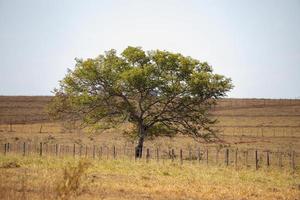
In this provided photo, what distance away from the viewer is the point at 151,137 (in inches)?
1427

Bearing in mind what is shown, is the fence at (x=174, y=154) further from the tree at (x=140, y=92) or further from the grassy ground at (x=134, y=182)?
the grassy ground at (x=134, y=182)

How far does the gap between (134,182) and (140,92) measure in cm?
1582

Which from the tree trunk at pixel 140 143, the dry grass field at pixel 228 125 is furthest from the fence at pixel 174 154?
the dry grass field at pixel 228 125

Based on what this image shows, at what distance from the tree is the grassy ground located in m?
8.35

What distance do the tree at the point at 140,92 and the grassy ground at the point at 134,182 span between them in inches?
329

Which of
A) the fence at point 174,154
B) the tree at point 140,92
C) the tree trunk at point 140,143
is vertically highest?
the tree at point 140,92

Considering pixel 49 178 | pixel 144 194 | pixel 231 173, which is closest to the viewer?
pixel 144 194

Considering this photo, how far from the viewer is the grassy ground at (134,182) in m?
14.7

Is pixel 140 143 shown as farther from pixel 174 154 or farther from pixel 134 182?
pixel 134 182

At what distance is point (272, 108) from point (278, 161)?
80.0 metres

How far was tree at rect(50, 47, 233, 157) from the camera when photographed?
1362 inches

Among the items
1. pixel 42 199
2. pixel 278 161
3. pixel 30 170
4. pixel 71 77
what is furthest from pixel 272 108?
pixel 42 199

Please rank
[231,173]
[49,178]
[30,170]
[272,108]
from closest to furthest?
[49,178] < [30,170] < [231,173] < [272,108]

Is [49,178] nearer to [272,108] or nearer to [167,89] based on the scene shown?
[167,89]
